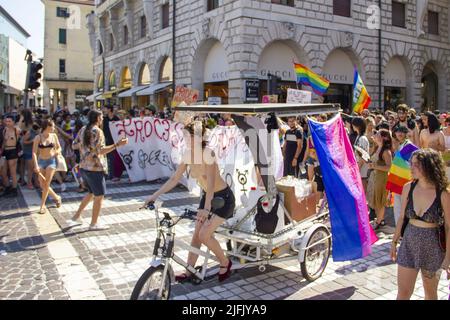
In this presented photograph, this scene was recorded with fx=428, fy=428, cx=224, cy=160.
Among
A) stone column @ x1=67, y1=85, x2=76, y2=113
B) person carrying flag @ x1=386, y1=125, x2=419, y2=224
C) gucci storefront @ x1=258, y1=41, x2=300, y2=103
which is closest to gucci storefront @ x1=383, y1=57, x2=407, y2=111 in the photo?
gucci storefront @ x1=258, y1=41, x2=300, y2=103

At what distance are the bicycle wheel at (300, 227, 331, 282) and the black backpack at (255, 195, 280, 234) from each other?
1.61ft

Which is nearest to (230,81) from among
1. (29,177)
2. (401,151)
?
(29,177)

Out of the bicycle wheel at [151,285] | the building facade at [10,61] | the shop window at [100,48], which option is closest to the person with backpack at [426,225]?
the bicycle wheel at [151,285]

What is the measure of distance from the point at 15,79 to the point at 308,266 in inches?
2398

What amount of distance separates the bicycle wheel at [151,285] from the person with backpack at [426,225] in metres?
2.09

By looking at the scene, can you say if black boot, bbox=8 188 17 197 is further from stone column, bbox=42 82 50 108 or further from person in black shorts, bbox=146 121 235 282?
stone column, bbox=42 82 50 108

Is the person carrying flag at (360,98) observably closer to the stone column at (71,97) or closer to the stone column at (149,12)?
the stone column at (149,12)

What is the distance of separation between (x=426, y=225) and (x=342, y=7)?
67.1 feet

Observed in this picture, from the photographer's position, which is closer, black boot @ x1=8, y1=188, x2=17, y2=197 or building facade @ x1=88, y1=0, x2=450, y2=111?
black boot @ x1=8, y1=188, x2=17, y2=197

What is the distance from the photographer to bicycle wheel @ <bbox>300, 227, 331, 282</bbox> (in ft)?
16.2

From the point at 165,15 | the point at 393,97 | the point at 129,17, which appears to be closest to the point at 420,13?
the point at 393,97

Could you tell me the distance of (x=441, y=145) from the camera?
24.9 ft
